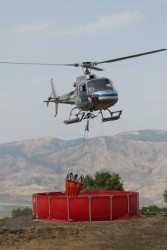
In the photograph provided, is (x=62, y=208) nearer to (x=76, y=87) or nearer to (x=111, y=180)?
(x=76, y=87)

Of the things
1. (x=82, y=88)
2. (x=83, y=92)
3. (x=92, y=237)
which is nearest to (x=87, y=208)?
(x=92, y=237)

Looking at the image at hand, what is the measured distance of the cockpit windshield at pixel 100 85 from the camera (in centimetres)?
3509

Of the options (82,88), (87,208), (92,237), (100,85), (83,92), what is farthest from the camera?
(87,208)

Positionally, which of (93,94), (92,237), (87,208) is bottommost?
(92,237)

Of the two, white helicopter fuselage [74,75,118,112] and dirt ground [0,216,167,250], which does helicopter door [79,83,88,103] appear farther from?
dirt ground [0,216,167,250]

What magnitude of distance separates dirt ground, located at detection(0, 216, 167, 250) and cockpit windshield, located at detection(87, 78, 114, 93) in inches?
416

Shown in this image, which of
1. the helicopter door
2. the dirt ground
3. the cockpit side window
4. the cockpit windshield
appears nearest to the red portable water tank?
the dirt ground

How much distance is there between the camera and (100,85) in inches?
1387

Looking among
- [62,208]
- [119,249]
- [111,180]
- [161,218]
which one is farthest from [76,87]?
[111,180]

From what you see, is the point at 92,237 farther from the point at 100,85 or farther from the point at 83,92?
the point at 83,92

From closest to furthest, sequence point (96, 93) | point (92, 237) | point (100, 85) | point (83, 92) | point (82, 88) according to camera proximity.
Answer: point (92, 237) → point (96, 93) → point (100, 85) → point (83, 92) → point (82, 88)

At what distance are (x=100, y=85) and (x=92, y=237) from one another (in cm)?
1219

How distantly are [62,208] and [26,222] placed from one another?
3.67m

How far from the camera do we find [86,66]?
37281mm
